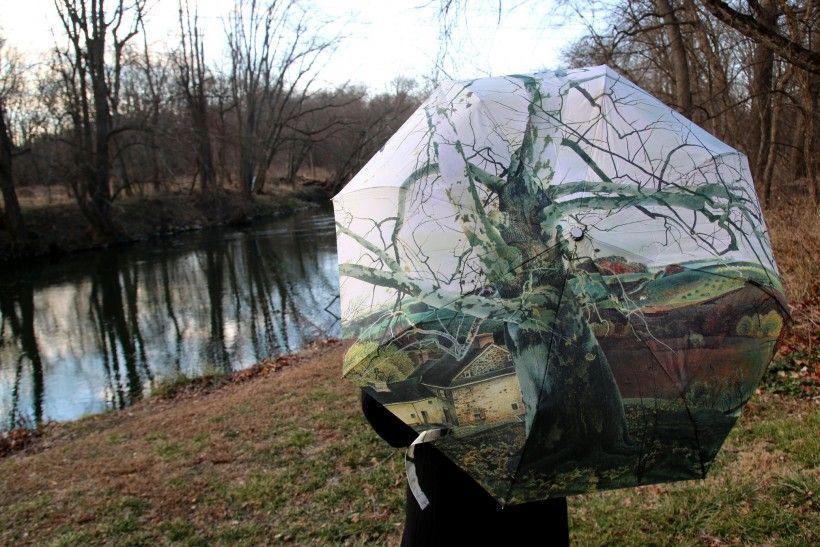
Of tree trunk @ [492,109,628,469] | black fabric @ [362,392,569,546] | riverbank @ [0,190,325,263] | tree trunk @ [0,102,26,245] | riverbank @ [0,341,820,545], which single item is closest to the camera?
tree trunk @ [492,109,628,469]

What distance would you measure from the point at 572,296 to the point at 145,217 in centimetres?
3767

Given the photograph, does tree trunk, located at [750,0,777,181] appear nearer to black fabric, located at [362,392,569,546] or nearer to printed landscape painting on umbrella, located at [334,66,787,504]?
printed landscape painting on umbrella, located at [334,66,787,504]

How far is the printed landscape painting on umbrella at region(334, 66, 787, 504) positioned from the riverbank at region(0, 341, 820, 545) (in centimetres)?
215

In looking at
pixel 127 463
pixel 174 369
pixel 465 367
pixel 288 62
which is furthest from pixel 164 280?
pixel 288 62

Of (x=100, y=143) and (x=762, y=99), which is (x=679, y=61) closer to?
(x=762, y=99)

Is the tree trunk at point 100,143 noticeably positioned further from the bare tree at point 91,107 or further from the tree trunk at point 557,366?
the tree trunk at point 557,366

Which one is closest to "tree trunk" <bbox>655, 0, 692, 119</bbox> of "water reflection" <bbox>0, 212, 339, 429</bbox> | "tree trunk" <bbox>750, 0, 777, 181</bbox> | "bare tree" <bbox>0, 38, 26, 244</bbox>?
"tree trunk" <bbox>750, 0, 777, 181</bbox>

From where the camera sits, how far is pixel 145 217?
117ft

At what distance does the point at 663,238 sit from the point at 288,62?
5366cm

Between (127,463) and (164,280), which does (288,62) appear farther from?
(127,463)

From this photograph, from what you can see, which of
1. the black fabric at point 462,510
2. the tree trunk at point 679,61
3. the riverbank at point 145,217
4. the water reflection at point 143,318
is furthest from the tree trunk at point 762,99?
the riverbank at point 145,217

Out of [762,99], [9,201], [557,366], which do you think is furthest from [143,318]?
[557,366]

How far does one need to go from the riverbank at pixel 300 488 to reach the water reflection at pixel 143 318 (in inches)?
175

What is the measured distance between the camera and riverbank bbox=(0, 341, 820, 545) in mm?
3400
